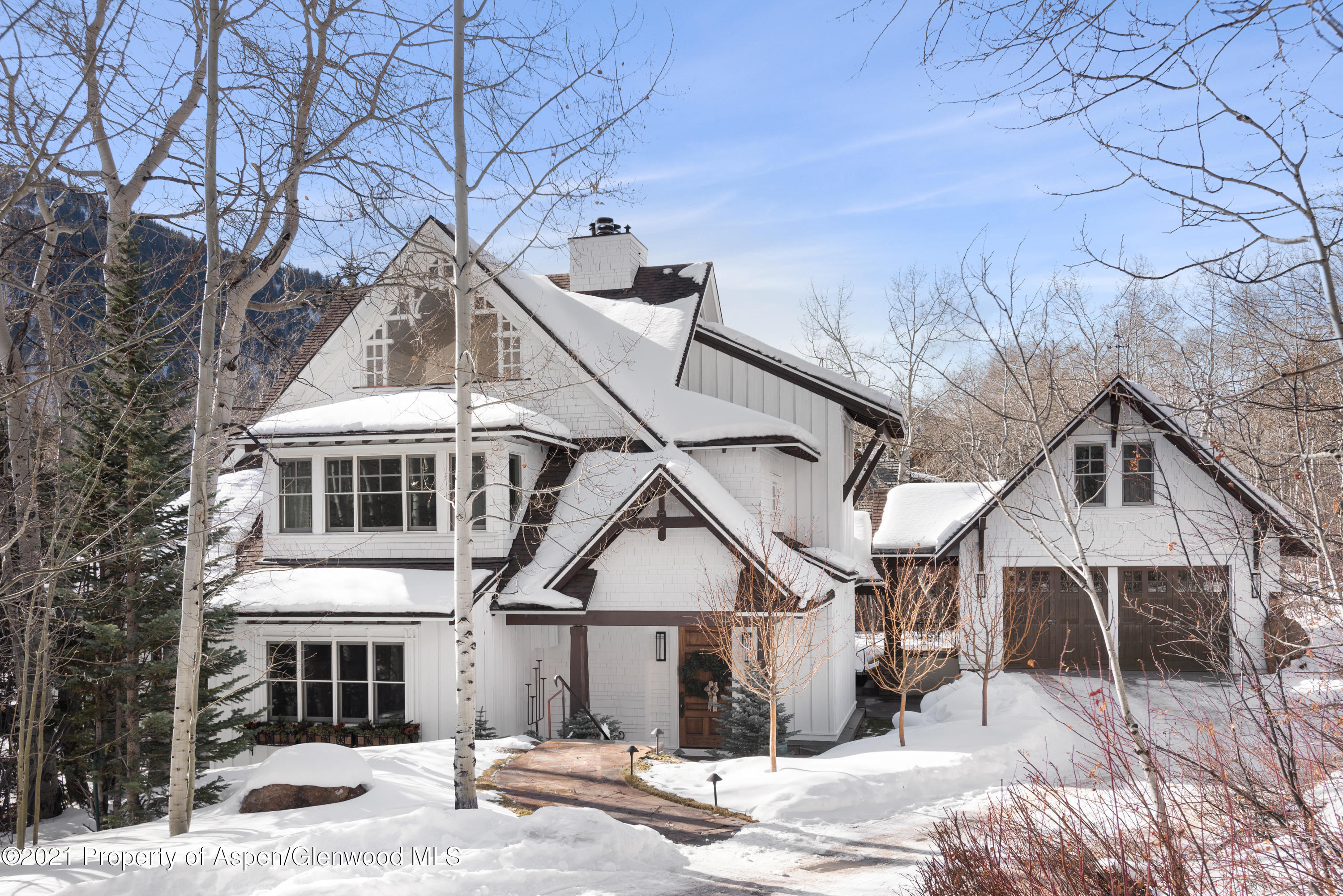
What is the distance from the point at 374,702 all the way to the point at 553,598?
3567 millimetres

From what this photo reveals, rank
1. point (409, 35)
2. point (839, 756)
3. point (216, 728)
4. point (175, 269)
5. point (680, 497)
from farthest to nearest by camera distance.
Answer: point (175, 269) → point (680, 497) → point (839, 756) → point (216, 728) → point (409, 35)

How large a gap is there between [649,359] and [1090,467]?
10.3 metres

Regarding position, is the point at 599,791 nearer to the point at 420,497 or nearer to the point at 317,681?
the point at 317,681

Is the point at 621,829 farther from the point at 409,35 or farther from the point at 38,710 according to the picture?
the point at 409,35

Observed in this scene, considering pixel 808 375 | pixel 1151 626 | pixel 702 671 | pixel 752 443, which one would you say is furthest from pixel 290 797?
pixel 1151 626

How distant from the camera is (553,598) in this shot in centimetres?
1558

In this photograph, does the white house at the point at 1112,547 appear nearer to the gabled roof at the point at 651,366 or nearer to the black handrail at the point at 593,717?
the gabled roof at the point at 651,366

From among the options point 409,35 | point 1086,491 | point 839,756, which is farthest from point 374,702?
point 1086,491

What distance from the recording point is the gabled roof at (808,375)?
18047mm

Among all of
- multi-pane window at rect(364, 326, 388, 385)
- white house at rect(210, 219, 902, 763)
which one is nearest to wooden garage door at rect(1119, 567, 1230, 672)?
white house at rect(210, 219, 902, 763)

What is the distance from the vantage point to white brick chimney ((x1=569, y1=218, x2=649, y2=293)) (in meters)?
22.2

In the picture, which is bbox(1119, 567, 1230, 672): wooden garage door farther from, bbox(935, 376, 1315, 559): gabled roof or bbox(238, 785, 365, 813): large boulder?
bbox(238, 785, 365, 813): large boulder

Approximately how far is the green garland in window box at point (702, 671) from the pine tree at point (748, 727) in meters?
1.63

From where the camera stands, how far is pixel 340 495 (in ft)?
56.5
